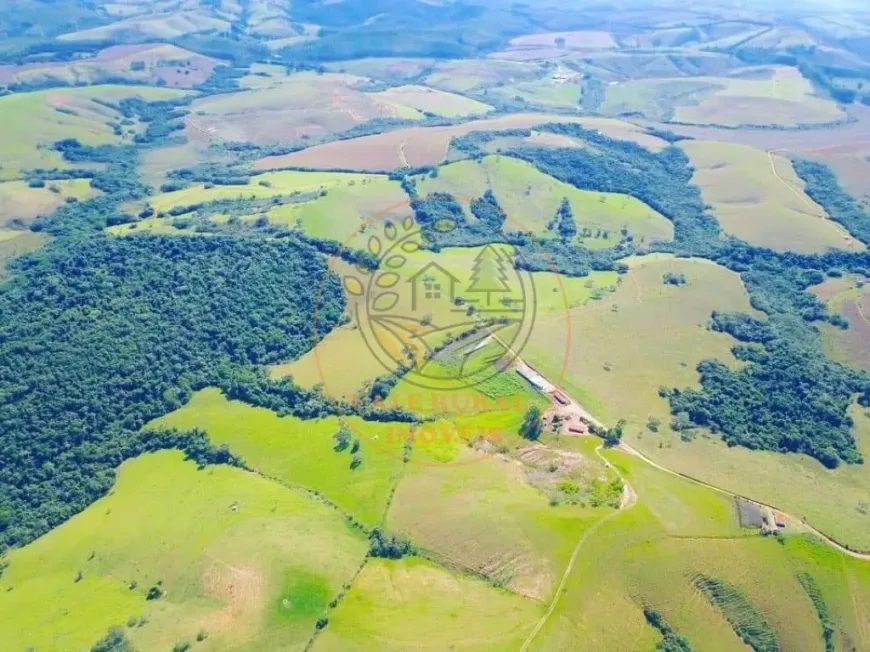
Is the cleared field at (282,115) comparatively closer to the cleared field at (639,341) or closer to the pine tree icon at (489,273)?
the pine tree icon at (489,273)

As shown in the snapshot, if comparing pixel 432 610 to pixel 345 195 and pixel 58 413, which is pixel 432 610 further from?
pixel 345 195

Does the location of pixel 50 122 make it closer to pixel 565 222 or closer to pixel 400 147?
pixel 400 147

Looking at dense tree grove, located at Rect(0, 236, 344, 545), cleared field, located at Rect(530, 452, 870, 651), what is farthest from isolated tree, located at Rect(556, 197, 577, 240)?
cleared field, located at Rect(530, 452, 870, 651)

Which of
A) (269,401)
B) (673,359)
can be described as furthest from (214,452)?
(673,359)

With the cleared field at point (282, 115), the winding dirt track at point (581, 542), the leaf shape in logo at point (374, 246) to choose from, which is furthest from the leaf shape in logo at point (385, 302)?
the cleared field at point (282, 115)

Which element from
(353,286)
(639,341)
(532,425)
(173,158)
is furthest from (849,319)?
(173,158)

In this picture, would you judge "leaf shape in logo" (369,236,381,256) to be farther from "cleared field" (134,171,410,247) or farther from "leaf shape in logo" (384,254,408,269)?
"leaf shape in logo" (384,254,408,269)
